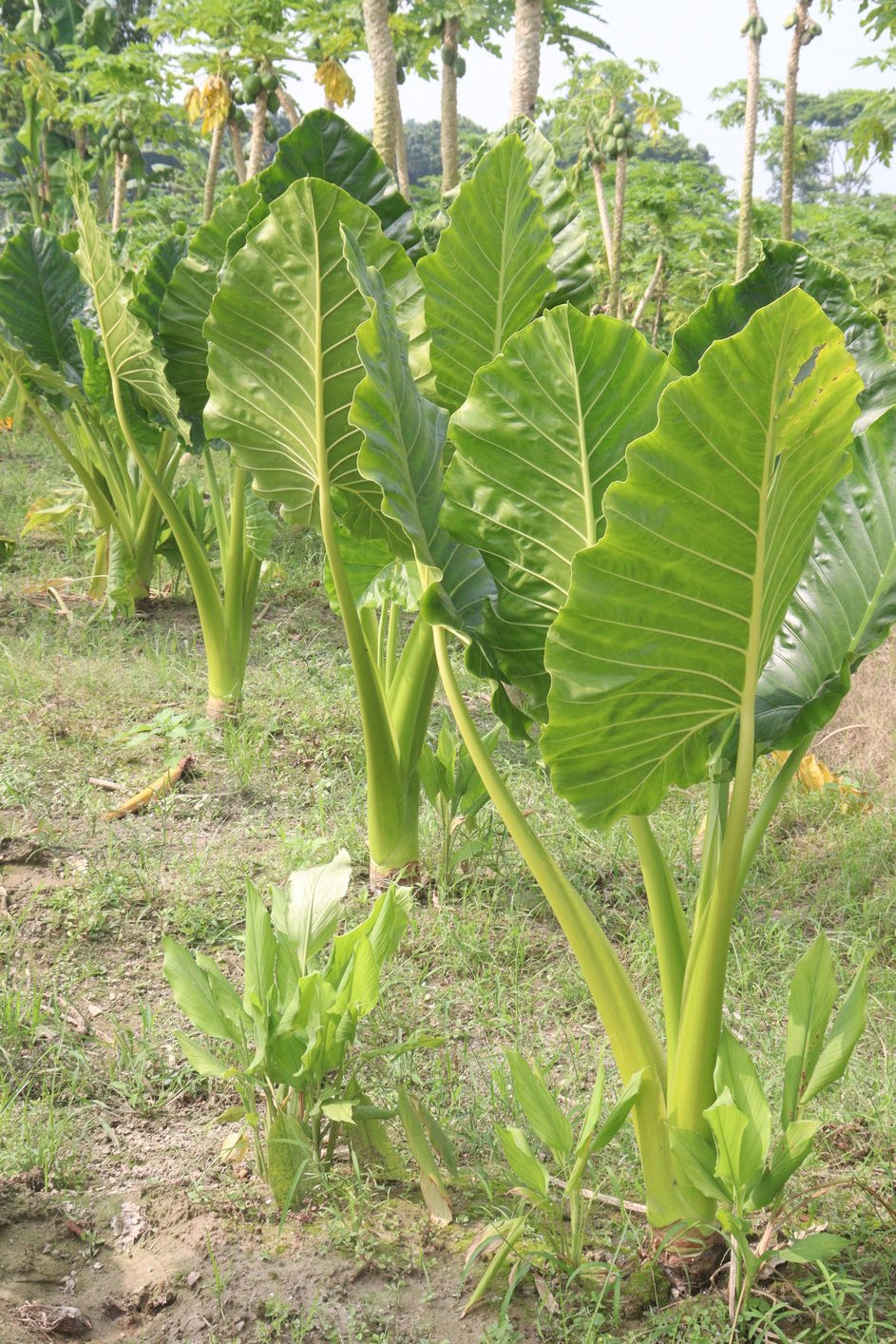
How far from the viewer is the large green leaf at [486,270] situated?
170 cm

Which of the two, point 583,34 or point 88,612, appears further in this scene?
point 583,34

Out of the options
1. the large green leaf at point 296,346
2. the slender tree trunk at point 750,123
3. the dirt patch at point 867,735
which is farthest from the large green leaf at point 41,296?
the slender tree trunk at point 750,123

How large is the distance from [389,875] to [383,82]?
3.67 meters

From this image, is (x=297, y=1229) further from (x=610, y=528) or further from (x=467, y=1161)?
(x=610, y=528)

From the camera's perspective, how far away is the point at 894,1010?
6.73 feet

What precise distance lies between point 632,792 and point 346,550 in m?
1.47

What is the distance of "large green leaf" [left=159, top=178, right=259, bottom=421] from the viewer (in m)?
2.73

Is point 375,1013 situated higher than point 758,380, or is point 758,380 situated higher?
point 758,380

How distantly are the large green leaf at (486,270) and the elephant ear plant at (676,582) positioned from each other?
0.27 m

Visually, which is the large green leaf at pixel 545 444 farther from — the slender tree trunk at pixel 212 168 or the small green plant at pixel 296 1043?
the slender tree trunk at pixel 212 168

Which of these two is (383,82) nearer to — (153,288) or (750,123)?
(153,288)

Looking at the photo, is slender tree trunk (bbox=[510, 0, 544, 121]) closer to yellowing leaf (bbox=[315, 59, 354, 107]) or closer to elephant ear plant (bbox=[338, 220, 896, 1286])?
elephant ear plant (bbox=[338, 220, 896, 1286])

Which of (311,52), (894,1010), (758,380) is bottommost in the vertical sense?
(894,1010)

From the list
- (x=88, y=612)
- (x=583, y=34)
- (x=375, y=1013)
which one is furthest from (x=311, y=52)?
(x=375, y=1013)
